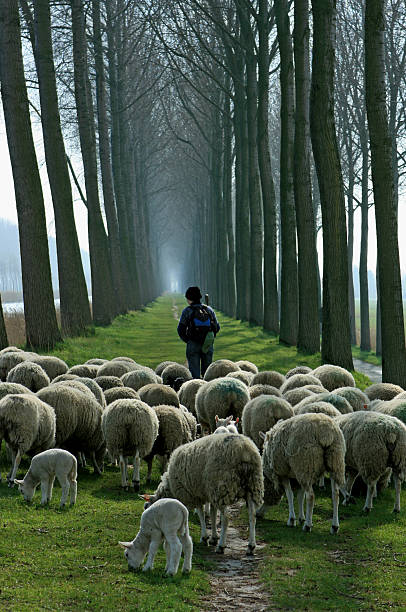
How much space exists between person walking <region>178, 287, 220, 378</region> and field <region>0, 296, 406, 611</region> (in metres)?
5.45

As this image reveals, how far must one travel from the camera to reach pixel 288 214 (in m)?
23.8


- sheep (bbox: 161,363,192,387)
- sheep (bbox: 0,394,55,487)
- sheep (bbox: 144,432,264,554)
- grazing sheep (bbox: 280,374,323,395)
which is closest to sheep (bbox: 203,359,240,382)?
sheep (bbox: 161,363,192,387)

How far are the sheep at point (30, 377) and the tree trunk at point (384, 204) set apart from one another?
6.33 meters

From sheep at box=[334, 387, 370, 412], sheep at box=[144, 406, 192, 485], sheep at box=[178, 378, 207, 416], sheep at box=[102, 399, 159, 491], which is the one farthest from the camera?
sheep at box=[178, 378, 207, 416]

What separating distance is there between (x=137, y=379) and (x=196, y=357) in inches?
95.2

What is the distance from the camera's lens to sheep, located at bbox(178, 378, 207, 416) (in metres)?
13.1

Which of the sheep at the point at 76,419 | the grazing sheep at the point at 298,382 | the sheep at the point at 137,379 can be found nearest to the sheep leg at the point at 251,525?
the sheep at the point at 76,419

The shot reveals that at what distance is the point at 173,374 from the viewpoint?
49.4 feet

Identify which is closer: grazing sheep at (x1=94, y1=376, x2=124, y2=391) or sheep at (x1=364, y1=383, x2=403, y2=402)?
sheep at (x1=364, y1=383, x2=403, y2=402)

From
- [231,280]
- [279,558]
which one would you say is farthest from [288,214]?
[231,280]

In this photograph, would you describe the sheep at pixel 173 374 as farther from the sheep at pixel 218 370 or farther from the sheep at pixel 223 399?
A: the sheep at pixel 223 399

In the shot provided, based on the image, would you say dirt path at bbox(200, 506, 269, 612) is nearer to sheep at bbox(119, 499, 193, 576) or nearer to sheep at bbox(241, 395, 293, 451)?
sheep at bbox(119, 499, 193, 576)

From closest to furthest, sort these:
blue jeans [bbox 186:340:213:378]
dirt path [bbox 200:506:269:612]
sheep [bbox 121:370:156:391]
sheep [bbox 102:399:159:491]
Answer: dirt path [bbox 200:506:269:612] < sheep [bbox 102:399:159:491] < sheep [bbox 121:370:156:391] < blue jeans [bbox 186:340:213:378]

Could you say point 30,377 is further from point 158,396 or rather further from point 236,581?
point 236,581
